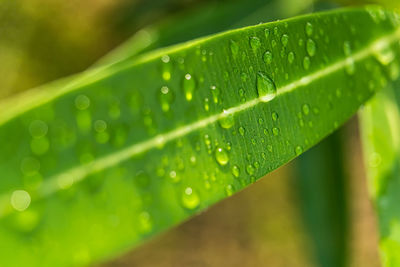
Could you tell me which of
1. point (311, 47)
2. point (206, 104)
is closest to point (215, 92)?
point (206, 104)

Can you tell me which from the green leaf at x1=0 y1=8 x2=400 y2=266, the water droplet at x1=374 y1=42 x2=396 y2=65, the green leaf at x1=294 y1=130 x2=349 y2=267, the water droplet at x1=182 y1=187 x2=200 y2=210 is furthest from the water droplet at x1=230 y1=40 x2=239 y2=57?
the green leaf at x1=294 y1=130 x2=349 y2=267

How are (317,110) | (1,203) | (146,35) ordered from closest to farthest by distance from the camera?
(1,203) < (317,110) < (146,35)

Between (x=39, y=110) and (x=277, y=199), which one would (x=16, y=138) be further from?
(x=277, y=199)

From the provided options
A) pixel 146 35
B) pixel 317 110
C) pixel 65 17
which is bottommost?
pixel 317 110

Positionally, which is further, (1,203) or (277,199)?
(277,199)

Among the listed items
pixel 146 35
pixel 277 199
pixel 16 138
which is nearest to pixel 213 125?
pixel 16 138

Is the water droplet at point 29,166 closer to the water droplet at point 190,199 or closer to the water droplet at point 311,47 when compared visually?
the water droplet at point 190,199

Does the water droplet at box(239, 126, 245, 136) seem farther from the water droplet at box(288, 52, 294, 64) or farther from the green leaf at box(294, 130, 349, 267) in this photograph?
the green leaf at box(294, 130, 349, 267)

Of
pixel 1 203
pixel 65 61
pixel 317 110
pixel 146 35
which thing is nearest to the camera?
pixel 1 203
